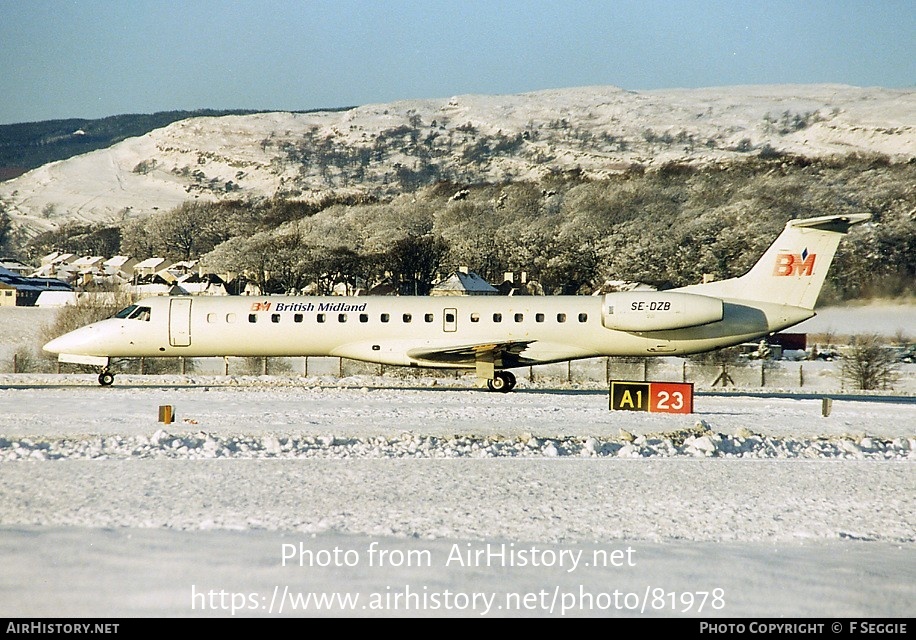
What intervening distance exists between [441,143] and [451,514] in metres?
137

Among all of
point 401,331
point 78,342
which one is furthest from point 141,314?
point 401,331

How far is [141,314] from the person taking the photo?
26641 millimetres

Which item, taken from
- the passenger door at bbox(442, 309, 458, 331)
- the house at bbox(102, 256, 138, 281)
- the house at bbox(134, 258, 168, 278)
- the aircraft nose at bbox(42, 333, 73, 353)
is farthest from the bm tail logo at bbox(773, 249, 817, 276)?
the house at bbox(102, 256, 138, 281)

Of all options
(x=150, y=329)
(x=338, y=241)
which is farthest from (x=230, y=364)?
(x=338, y=241)

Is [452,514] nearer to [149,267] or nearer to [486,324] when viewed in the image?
[486,324]

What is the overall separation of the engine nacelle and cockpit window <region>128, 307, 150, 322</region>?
1255 cm

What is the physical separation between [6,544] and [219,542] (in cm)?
188

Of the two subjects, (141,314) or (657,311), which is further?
(141,314)

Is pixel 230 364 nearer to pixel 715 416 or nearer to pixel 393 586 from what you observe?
pixel 715 416

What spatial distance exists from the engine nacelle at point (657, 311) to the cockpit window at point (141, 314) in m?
12.5

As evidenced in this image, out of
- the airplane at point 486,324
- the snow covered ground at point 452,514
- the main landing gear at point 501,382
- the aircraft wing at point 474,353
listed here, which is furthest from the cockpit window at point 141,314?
the main landing gear at point 501,382

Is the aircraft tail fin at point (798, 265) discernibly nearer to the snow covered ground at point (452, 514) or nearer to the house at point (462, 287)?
the snow covered ground at point (452, 514)

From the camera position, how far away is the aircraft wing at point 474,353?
25253mm
